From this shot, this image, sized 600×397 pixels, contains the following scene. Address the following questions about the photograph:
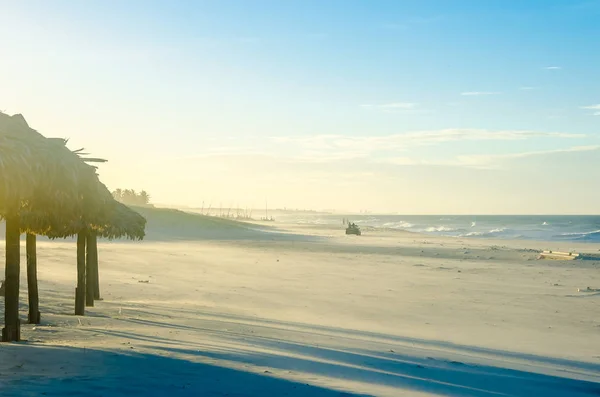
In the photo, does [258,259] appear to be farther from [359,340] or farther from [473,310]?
[359,340]

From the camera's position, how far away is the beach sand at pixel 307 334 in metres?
8.72

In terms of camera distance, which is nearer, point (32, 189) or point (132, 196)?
point (32, 189)

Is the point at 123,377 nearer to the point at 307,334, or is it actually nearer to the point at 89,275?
the point at 307,334

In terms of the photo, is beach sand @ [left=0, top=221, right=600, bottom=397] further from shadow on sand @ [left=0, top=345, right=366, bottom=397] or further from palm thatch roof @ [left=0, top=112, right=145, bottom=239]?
palm thatch roof @ [left=0, top=112, right=145, bottom=239]

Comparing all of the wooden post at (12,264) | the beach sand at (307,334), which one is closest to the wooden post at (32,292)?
the beach sand at (307,334)

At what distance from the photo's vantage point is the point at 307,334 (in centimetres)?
1424

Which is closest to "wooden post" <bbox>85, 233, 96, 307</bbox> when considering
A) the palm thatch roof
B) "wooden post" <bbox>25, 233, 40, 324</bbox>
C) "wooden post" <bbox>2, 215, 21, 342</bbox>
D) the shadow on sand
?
"wooden post" <bbox>25, 233, 40, 324</bbox>

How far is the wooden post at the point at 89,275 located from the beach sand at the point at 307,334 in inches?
15.1

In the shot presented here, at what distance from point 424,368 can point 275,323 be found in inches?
226

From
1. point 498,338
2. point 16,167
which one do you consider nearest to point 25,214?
point 16,167

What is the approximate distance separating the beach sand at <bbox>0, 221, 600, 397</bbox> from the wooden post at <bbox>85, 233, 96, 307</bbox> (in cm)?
38

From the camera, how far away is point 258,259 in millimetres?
39844

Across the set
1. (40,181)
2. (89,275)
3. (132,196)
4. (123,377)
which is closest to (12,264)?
(40,181)

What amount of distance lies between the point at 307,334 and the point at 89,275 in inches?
282
